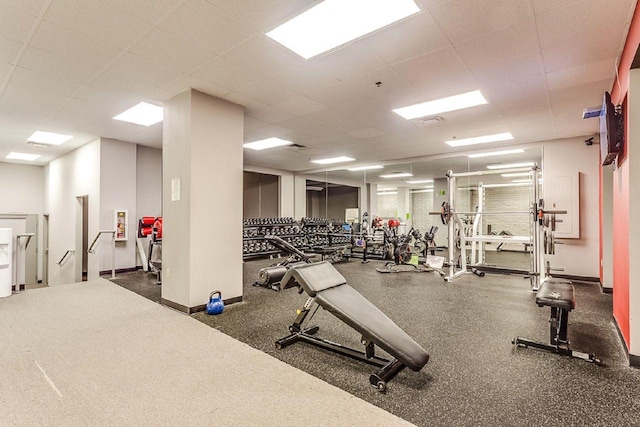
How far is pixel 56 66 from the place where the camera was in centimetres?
328

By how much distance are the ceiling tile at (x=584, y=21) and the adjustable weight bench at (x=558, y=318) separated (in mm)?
2216

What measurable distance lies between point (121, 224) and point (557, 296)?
716 centimetres

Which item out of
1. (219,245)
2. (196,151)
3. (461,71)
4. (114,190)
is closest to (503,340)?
(461,71)

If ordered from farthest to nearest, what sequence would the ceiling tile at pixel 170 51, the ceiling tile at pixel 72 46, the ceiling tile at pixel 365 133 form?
the ceiling tile at pixel 365 133 < the ceiling tile at pixel 170 51 < the ceiling tile at pixel 72 46

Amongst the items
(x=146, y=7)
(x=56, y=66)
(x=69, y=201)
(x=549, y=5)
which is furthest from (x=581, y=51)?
(x=69, y=201)

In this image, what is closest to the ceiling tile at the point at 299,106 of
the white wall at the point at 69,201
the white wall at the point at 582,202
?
the white wall at the point at 69,201

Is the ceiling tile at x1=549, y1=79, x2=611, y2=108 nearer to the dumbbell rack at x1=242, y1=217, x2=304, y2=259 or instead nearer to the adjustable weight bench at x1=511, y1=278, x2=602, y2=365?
the adjustable weight bench at x1=511, y1=278, x2=602, y2=365

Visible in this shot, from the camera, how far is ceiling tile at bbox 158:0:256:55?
2.39 metres

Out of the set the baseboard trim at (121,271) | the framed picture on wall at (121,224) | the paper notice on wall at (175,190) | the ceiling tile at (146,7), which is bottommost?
the baseboard trim at (121,271)

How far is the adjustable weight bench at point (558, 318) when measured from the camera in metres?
2.62

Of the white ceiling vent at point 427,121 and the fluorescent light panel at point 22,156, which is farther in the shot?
the fluorescent light panel at point 22,156

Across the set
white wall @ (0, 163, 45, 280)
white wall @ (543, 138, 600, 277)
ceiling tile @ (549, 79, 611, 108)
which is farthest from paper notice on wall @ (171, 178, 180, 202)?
white wall @ (0, 163, 45, 280)

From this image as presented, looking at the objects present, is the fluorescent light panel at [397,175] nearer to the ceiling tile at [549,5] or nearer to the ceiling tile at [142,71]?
the ceiling tile at [549,5]

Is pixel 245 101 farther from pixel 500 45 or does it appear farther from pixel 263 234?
pixel 263 234
